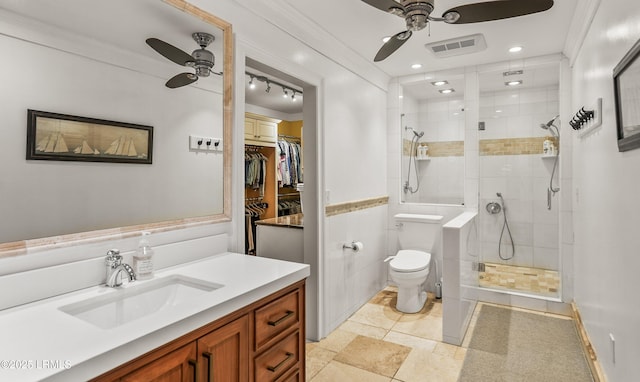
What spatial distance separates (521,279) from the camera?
12.6ft

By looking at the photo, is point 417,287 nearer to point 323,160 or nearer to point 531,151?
point 323,160

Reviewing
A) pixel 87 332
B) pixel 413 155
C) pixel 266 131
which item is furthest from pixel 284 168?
pixel 87 332

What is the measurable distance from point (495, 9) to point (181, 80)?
1.64 m

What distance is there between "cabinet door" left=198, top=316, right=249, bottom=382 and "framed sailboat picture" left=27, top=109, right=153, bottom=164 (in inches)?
33.6

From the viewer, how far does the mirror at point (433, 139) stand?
12.9ft

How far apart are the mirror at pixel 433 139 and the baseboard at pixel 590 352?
1462 mm

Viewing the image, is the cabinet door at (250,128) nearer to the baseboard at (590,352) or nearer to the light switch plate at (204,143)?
the light switch plate at (204,143)

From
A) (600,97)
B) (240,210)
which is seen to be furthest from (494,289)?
(240,210)

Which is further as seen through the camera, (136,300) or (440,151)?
(440,151)

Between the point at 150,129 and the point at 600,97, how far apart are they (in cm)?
243

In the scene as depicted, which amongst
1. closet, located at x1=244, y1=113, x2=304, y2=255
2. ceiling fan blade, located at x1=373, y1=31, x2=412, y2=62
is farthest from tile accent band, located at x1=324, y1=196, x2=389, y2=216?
closet, located at x1=244, y1=113, x2=304, y2=255

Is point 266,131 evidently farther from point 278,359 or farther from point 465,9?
point 278,359

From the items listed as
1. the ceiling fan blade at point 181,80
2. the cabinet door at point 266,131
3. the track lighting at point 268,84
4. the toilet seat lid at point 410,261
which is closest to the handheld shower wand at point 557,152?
the toilet seat lid at point 410,261

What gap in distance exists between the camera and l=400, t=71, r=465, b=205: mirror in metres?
3.93
